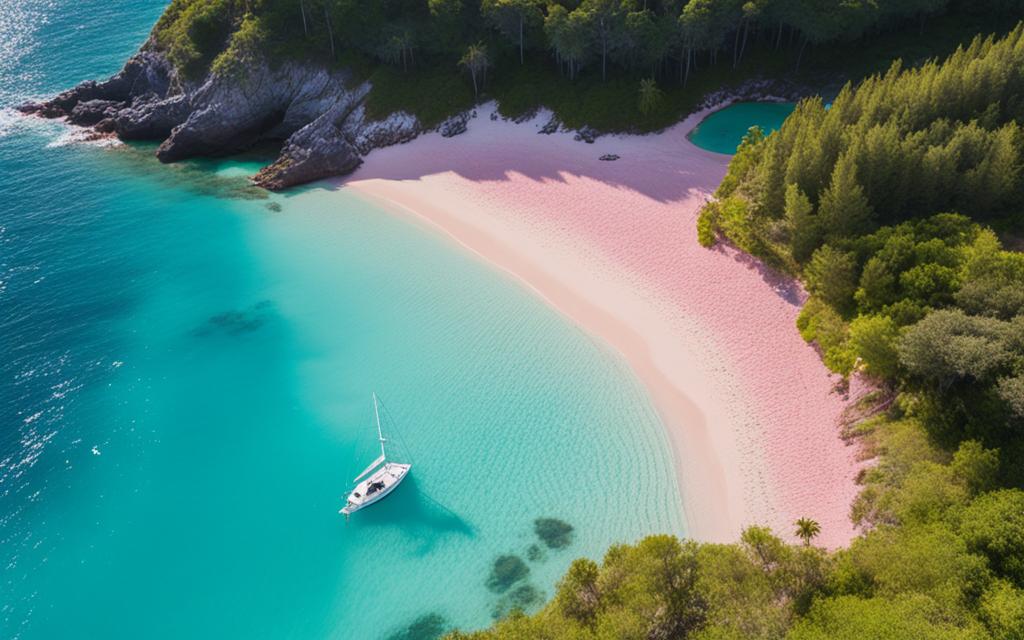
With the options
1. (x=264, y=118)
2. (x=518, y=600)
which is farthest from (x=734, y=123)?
(x=264, y=118)

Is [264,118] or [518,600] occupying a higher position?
[264,118]

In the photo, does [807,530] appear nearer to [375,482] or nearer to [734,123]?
[375,482]

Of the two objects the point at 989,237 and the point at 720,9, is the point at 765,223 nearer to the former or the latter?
the point at 989,237

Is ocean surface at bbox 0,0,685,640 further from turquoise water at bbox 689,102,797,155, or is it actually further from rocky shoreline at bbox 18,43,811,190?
turquoise water at bbox 689,102,797,155

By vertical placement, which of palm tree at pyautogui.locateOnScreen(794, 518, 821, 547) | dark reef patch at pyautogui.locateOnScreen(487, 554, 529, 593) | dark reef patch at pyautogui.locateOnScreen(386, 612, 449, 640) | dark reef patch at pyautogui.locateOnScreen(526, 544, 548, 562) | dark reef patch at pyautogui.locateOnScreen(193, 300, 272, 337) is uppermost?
palm tree at pyautogui.locateOnScreen(794, 518, 821, 547)

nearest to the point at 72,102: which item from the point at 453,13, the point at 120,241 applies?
the point at 120,241

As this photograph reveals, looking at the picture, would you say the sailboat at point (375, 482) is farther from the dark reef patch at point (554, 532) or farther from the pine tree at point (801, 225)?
the pine tree at point (801, 225)

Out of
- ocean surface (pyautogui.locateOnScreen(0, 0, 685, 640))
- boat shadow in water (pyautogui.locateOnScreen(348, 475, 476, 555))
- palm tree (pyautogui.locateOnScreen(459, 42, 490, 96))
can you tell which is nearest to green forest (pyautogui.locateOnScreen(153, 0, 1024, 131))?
palm tree (pyautogui.locateOnScreen(459, 42, 490, 96))
